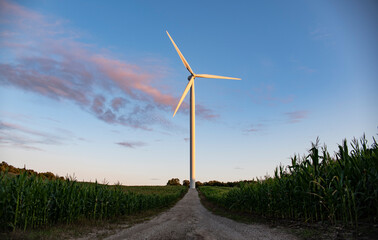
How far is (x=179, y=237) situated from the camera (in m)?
9.46

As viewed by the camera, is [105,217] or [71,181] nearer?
[71,181]

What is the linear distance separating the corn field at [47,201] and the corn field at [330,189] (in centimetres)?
1136

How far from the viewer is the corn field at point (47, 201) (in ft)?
34.0

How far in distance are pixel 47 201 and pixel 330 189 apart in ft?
43.3

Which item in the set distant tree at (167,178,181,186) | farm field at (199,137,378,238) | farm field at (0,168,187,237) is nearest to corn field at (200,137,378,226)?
farm field at (199,137,378,238)

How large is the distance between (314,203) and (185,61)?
5585cm

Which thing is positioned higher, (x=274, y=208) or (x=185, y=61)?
(x=185, y=61)

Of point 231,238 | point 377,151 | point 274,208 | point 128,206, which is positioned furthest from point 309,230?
point 128,206

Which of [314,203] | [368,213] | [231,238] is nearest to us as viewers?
[368,213]

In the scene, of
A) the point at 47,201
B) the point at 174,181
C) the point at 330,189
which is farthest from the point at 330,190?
the point at 174,181

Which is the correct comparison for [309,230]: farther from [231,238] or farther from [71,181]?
[71,181]

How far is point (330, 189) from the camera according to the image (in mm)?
9383

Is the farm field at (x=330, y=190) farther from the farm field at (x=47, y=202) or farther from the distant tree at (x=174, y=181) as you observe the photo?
the distant tree at (x=174, y=181)

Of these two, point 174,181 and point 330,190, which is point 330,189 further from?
point 174,181
